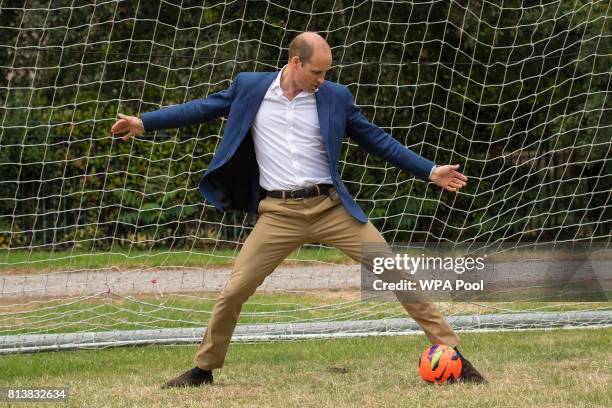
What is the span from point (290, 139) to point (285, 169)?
0.17 meters

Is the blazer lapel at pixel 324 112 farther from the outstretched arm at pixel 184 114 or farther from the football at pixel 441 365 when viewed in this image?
the football at pixel 441 365

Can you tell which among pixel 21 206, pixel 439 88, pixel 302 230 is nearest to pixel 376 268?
pixel 302 230

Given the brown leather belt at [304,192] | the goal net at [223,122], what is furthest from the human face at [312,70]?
the goal net at [223,122]

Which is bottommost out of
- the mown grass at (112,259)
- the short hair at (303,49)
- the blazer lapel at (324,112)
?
Answer: the mown grass at (112,259)

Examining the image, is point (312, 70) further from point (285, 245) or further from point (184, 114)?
point (285, 245)

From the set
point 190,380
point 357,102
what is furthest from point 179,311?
point 190,380

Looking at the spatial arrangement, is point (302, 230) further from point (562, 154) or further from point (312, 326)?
point (562, 154)

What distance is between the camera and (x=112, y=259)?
11.1 m

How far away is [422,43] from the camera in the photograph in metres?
10.9

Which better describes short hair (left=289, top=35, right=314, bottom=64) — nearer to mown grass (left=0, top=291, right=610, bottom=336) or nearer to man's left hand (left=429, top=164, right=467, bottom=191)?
man's left hand (left=429, top=164, right=467, bottom=191)

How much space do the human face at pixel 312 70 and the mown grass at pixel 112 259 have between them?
15.1 feet

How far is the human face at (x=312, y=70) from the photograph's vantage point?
21.2 feet

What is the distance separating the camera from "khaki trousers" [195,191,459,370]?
22.0 ft

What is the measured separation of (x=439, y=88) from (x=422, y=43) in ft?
1.40
